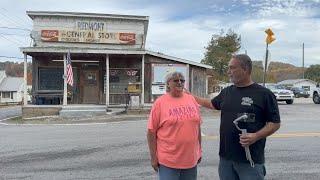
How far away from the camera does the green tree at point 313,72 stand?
116 m

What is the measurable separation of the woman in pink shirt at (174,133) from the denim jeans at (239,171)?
1.36 feet

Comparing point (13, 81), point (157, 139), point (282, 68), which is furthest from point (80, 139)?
point (282, 68)

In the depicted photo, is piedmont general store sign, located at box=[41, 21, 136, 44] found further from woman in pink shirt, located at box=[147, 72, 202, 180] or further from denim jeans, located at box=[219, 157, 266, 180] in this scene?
denim jeans, located at box=[219, 157, 266, 180]

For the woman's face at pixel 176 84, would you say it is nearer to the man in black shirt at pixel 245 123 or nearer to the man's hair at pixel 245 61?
the man in black shirt at pixel 245 123

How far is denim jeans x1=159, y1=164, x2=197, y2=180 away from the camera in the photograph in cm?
503

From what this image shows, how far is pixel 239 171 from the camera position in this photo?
15.3ft

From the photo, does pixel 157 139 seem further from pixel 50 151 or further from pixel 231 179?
pixel 50 151

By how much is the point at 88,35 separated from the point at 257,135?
23.7 meters

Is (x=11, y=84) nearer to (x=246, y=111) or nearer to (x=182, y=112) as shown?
(x=182, y=112)

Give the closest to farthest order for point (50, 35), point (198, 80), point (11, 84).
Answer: point (50, 35) < point (198, 80) < point (11, 84)

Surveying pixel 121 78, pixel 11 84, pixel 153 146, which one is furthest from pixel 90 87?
pixel 11 84

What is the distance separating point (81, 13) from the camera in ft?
90.1

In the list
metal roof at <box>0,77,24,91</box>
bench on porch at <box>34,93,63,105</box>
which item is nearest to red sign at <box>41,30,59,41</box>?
bench on porch at <box>34,93,63,105</box>

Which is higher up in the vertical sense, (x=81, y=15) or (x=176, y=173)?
(x=81, y=15)
